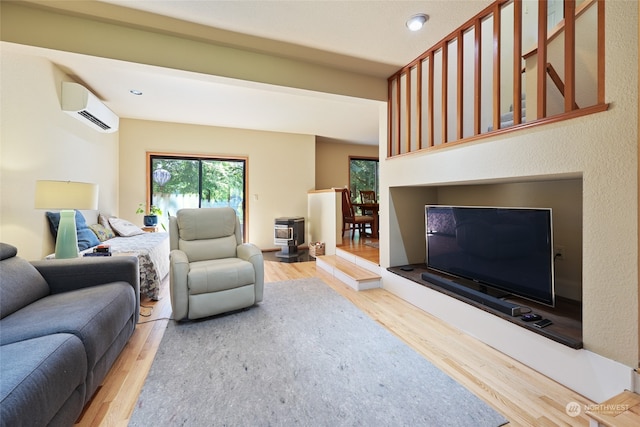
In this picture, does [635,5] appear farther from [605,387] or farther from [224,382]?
[224,382]

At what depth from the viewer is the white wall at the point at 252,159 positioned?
15.6ft

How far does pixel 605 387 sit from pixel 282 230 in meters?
4.40

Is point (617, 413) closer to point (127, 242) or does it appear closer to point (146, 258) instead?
point (146, 258)

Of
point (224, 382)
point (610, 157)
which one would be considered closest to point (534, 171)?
point (610, 157)

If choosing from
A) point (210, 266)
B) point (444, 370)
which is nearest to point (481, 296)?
point (444, 370)

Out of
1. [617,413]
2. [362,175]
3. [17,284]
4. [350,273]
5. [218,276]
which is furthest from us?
[362,175]

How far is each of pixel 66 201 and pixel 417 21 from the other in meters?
3.28

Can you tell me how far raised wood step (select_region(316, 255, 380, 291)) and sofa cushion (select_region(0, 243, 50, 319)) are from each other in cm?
273

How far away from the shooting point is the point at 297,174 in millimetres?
5875

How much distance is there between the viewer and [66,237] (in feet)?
7.50

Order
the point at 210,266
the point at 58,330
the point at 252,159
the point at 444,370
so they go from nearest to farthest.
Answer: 1. the point at 58,330
2. the point at 444,370
3. the point at 210,266
4. the point at 252,159

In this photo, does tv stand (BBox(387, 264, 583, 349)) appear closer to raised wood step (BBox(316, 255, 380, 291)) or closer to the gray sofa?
raised wood step (BBox(316, 255, 380, 291))

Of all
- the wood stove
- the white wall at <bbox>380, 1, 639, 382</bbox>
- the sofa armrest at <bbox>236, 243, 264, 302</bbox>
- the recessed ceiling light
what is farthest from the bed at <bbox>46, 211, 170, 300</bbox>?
the white wall at <bbox>380, 1, 639, 382</bbox>

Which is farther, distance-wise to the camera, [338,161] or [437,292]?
[338,161]
